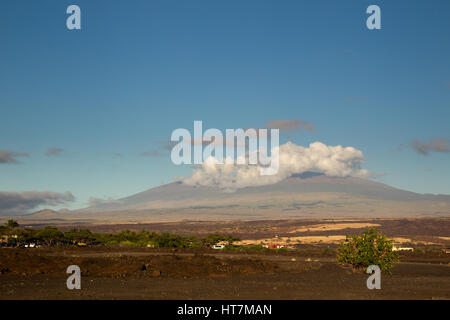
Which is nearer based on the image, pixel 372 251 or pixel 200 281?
pixel 200 281

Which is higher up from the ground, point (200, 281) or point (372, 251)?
point (372, 251)

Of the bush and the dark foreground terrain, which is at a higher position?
the bush

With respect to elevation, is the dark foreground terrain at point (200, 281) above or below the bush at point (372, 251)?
below

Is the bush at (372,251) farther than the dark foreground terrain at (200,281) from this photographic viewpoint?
Yes

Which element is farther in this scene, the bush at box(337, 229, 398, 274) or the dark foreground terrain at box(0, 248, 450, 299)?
the bush at box(337, 229, 398, 274)
